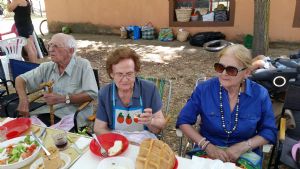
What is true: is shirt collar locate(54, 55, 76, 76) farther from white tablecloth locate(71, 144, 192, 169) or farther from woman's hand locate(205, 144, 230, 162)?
woman's hand locate(205, 144, 230, 162)

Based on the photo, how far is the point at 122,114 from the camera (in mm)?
2480

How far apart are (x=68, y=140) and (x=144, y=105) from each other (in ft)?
2.42

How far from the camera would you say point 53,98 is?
2.97 metres

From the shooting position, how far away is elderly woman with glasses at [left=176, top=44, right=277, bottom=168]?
2262 mm

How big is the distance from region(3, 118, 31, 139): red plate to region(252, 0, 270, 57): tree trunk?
5219 mm

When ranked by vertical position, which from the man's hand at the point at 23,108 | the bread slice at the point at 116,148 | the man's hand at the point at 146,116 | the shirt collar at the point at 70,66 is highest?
the shirt collar at the point at 70,66

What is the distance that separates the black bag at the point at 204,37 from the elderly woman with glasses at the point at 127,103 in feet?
20.5

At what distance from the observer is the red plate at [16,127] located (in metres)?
2.19

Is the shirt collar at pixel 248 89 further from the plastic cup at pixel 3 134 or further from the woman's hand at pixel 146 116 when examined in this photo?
the plastic cup at pixel 3 134

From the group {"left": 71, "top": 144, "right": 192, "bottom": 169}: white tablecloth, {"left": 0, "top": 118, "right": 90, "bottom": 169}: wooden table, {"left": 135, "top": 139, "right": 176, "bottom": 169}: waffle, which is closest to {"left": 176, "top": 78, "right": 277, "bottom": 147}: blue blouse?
{"left": 71, "top": 144, "right": 192, "bottom": 169}: white tablecloth

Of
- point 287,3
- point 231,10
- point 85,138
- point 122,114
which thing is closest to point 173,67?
point 231,10

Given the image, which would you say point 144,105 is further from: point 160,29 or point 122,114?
point 160,29

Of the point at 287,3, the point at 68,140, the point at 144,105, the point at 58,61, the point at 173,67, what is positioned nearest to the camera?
the point at 68,140

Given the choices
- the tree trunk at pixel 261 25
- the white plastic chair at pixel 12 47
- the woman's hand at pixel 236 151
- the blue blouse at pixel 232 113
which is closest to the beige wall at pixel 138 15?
the tree trunk at pixel 261 25
